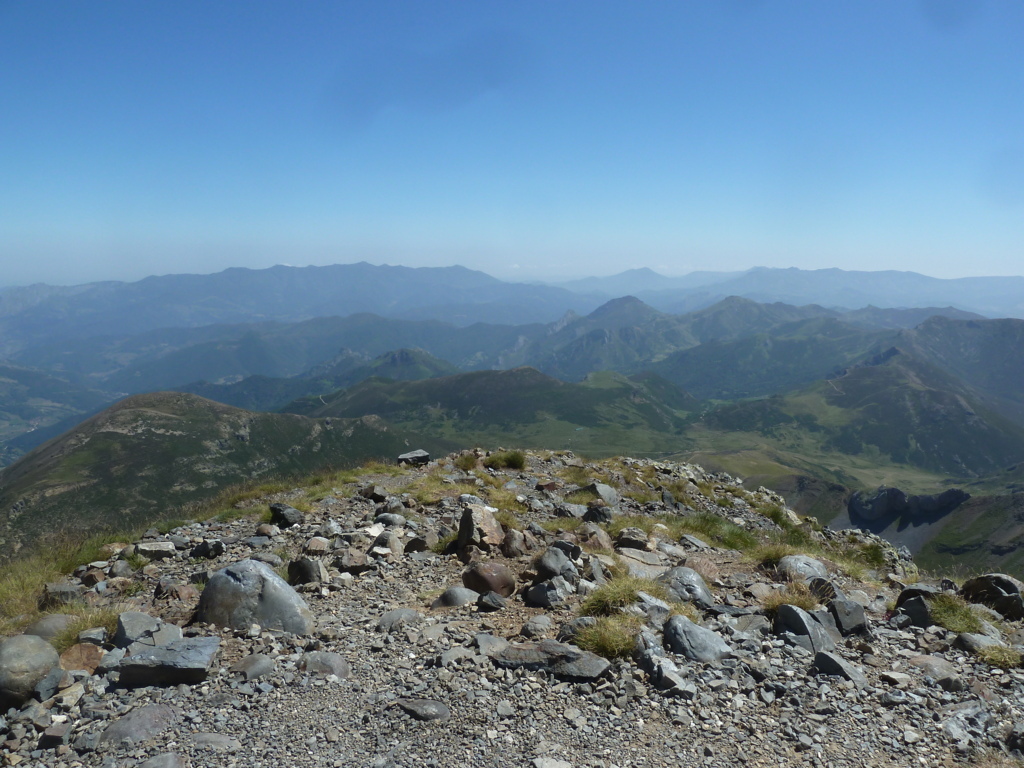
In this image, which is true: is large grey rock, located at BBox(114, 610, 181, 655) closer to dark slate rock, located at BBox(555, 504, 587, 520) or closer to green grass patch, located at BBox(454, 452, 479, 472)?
dark slate rock, located at BBox(555, 504, 587, 520)

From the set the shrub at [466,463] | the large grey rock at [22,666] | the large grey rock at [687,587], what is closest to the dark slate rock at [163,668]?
the large grey rock at [22,666]

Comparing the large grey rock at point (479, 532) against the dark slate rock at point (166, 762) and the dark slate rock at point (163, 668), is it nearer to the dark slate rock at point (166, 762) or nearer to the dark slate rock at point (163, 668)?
the dark slate rock at point (163, 668)

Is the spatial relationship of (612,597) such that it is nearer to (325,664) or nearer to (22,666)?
(325,664)

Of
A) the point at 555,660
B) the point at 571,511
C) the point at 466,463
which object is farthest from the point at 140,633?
the point at 466,463

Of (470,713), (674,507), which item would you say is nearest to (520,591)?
(470,713)

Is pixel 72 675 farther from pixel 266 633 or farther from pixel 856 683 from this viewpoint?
pixel 856 683

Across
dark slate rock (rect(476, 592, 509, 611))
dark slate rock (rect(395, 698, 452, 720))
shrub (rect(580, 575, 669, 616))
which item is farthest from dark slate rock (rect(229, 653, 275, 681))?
shrub (rect(580, 575, 669, 616))

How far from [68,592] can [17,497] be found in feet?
675

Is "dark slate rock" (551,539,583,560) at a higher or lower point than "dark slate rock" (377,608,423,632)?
higher

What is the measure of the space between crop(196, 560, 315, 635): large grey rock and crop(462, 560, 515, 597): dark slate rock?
2.95 m

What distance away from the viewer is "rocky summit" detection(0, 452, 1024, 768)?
5926 mm

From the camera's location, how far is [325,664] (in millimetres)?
7336

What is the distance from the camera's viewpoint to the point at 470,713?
6.45 meters

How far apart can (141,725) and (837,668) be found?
879cm
